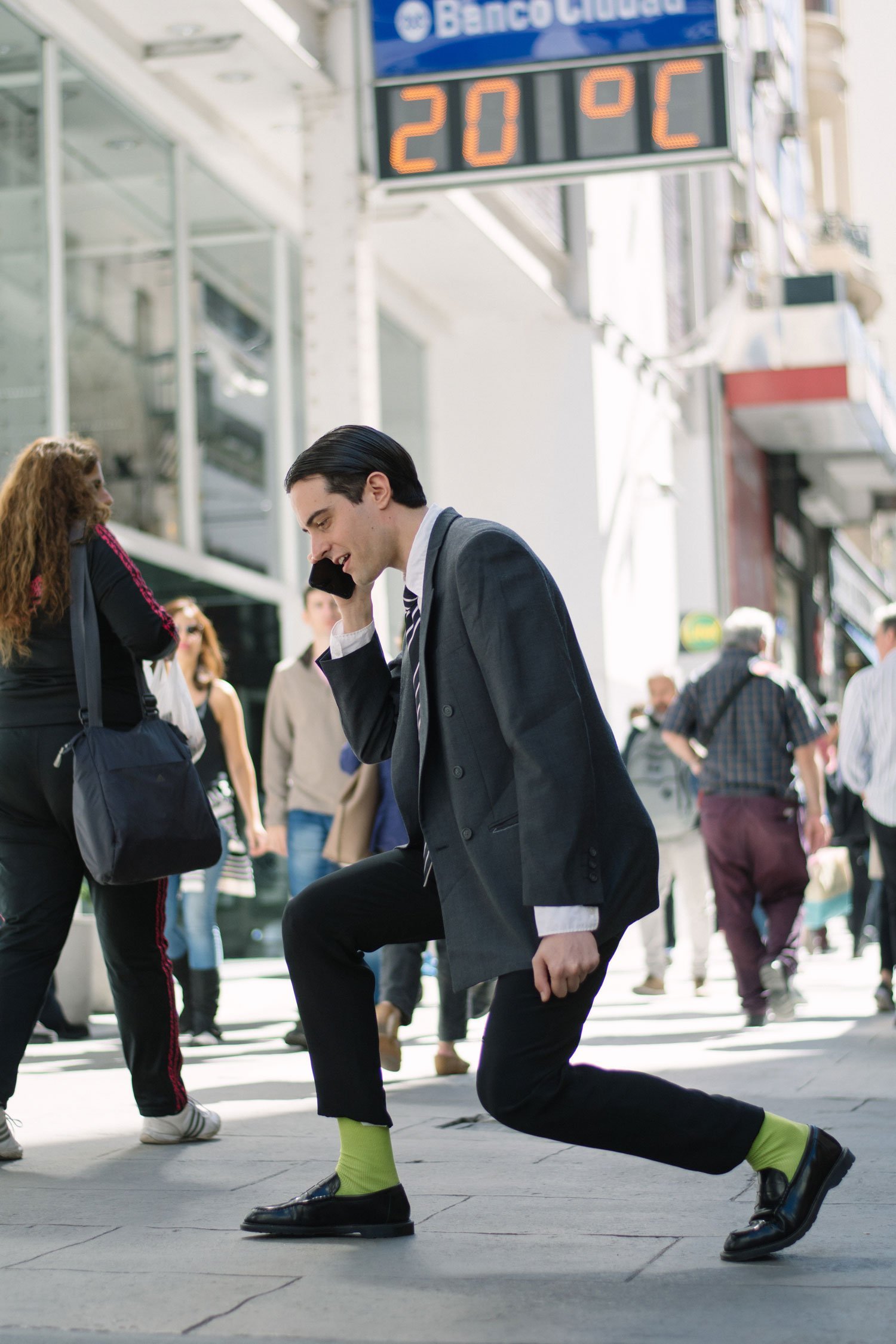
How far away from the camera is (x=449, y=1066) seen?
6.76 m

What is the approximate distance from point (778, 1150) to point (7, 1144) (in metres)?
2.27

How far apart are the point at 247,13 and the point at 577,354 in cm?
606

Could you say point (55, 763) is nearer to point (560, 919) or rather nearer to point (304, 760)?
point (560, 919)

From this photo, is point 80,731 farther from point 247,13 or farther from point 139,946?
point 247,13

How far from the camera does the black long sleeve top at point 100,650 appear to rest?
4.94 m

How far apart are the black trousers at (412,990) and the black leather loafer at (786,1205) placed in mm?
3162

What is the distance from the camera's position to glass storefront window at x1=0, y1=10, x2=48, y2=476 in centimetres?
967

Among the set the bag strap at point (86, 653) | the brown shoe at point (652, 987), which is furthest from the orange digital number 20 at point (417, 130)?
the bag strap at point (86, 653)

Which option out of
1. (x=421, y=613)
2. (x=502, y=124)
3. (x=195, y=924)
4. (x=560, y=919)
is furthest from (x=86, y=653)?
(x=502, y=124)

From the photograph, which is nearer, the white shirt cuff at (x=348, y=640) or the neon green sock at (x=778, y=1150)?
the neon green sock at (x=778, y=1150)

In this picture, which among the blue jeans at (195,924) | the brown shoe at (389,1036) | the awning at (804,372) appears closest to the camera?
the brown shoe at (389,1036)

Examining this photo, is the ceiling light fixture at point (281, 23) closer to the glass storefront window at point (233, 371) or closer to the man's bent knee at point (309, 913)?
the glass storefront window at point (233, 371)

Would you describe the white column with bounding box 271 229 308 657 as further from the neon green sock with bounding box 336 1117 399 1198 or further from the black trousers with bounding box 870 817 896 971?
the neon green sock with bounding box 336 1117 399 1198

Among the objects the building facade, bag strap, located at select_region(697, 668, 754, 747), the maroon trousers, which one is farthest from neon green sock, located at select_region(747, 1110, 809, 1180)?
the building facade
